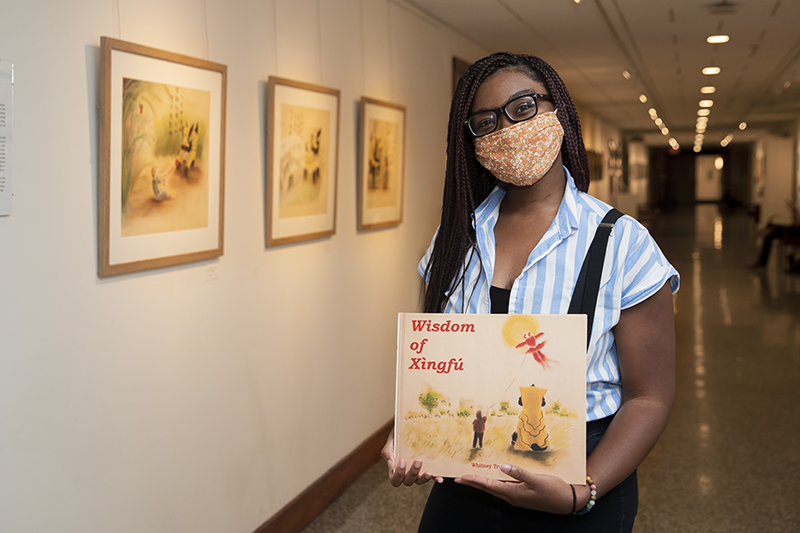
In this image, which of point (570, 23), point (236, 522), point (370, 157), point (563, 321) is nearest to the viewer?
point (563, 321)

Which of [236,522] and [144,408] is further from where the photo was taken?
[236,522]

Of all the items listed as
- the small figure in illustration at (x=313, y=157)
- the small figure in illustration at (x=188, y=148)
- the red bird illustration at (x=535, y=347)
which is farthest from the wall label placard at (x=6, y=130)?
the small figure in illustration at (x=313, y=157)

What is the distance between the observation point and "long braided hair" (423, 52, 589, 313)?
154 centimetres

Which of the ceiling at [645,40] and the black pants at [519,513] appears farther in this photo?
the ceiling at [645,40]

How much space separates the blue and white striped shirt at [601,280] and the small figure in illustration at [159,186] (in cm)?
181

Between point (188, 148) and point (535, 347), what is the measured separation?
2196 millimetres

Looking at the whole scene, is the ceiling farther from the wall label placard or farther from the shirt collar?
the shirt collar

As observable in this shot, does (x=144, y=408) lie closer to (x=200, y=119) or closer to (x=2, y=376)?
(x=2, y=376)

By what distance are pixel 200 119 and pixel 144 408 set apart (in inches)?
49.1

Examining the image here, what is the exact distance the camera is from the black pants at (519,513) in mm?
1524

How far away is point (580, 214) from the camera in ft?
4.88

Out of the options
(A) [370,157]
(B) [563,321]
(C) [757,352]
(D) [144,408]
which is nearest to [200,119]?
(D) [144,408]

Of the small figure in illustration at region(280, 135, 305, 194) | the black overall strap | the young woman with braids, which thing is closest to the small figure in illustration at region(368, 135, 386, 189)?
the small figure in illustration at region(280, 135, 305, 194)

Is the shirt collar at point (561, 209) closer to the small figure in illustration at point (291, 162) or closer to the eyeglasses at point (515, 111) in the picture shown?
the eyeglasses at point (515, 111)
